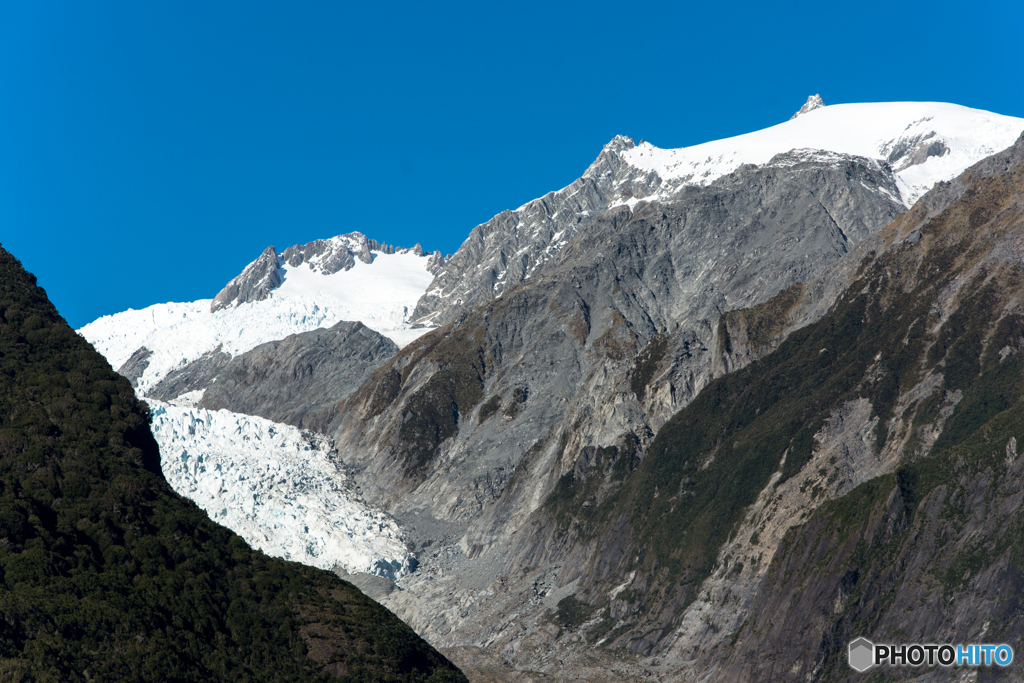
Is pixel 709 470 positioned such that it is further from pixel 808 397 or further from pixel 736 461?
pixel 808 397

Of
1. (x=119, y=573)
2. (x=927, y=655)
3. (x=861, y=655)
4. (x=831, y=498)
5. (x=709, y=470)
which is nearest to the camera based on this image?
(x=119, y=573)

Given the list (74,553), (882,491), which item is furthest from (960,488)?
(74,553)

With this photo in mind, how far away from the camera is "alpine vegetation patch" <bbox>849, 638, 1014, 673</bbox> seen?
86750mm

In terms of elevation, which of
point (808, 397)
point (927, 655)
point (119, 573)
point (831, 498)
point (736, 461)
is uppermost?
point (808, 397)

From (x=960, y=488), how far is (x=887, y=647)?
17347mm

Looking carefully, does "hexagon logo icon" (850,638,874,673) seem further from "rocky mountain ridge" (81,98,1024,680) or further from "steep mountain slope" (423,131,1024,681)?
"rocky mountain ridge" (81,98,1024,680)

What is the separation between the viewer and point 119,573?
55.0 m

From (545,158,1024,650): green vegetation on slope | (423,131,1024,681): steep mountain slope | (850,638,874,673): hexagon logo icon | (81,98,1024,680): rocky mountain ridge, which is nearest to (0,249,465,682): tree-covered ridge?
(81,98,1024,680): rocky mountain ridge

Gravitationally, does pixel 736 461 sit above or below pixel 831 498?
above

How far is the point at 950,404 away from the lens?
130625 millimetres

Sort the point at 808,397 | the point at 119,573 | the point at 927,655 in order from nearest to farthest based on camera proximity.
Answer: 1. the point at 119,573
2. the point at 927,655
3. the point at 808,397

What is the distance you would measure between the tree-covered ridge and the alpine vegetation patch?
46.6m

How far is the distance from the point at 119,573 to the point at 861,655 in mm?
69288

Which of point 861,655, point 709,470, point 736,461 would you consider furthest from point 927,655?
point 709,470
